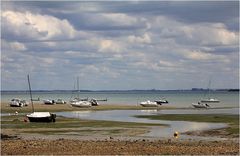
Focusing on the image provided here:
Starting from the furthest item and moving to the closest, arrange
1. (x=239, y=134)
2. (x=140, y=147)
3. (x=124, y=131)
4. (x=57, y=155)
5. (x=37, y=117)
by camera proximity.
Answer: (x=37, y=117) < (x=124, y=131) < (x=239, y=134) < (x=140, y=147) < (x=57, y=155)

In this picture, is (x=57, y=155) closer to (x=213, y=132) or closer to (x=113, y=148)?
(x=113, y=148)

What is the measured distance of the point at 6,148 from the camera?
3098cm

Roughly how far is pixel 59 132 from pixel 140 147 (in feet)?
55.7

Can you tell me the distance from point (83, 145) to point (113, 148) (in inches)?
102

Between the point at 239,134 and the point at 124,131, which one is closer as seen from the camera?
the point at 239,134

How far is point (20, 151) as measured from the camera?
29516 mm

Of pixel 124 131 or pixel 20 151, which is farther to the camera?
pixel 124 131

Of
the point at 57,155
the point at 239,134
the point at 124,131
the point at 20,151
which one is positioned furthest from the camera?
the point at 124,131

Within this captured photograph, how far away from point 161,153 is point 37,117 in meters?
33.8

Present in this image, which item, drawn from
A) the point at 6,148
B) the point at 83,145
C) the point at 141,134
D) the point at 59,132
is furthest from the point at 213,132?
the point at 6,148

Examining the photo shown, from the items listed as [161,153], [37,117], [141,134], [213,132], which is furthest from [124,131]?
[161,153]

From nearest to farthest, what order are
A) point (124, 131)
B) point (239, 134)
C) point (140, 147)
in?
1. point (140, 147)
2. point (239, 134)
3. point (124, 131)

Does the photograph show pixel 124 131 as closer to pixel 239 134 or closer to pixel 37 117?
pixel 239 134

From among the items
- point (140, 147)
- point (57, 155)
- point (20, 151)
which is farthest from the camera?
point (140, 147)
